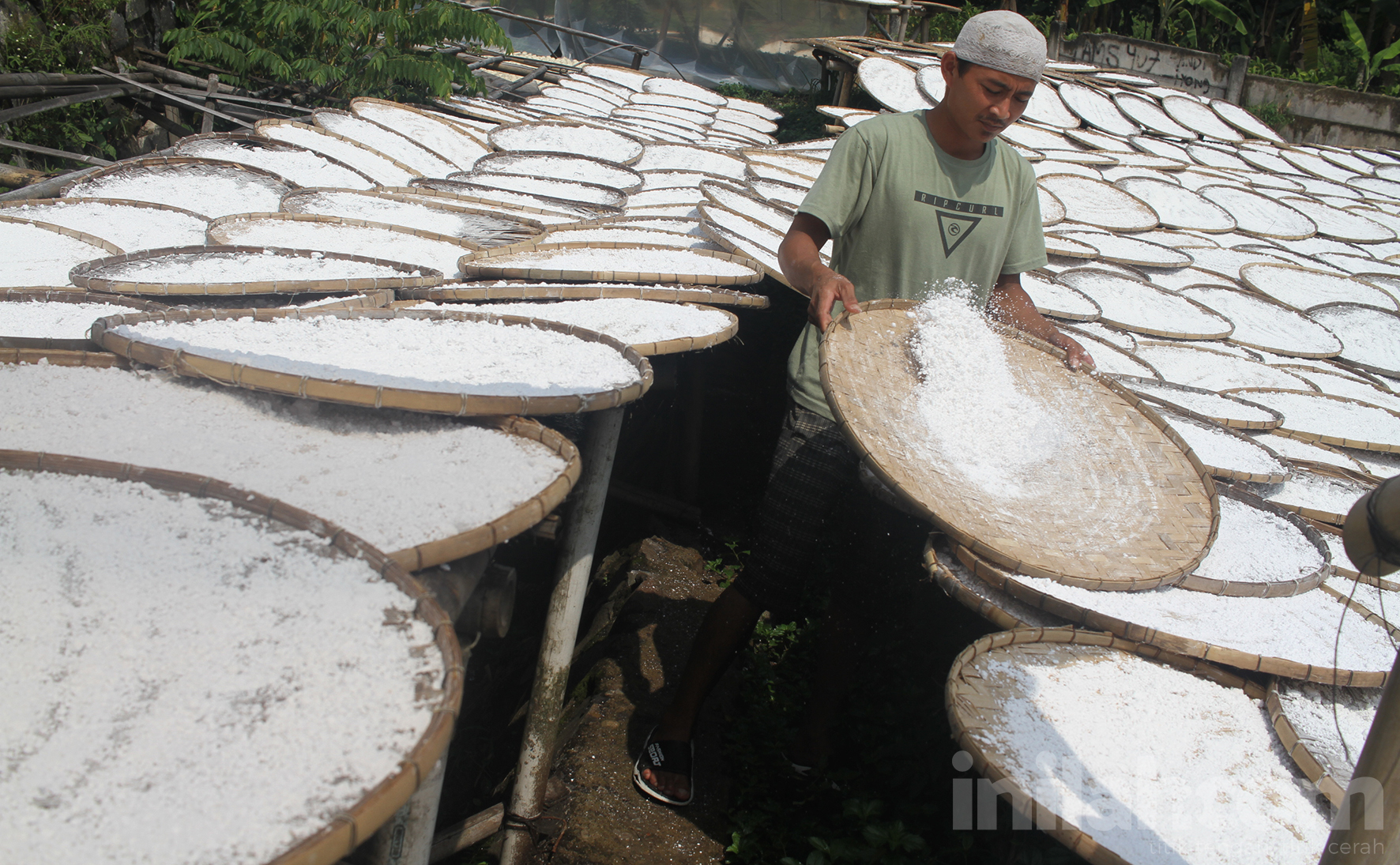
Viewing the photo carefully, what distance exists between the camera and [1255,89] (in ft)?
37.6

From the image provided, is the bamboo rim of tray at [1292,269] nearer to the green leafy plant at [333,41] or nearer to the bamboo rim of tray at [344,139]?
the bamboo rim of tray at [344,139]

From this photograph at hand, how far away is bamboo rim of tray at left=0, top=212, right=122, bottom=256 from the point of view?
241cm

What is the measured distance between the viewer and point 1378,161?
339 inches

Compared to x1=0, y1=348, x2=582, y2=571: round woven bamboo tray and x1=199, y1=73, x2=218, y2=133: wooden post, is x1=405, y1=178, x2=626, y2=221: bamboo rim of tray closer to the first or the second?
x1=0, y1=348, x2=582, y2=571: round woven bamboo tray

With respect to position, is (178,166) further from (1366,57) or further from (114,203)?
(1366,57)

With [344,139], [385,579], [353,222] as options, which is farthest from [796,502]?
[344,139]

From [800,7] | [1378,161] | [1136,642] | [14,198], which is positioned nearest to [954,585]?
[1136,642]

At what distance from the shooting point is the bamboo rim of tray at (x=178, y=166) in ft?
10.1

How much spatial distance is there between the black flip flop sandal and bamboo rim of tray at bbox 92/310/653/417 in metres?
1.00

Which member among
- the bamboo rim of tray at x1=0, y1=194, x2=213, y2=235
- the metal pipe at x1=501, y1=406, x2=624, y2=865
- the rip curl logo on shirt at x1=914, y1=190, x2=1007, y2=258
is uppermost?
the rip curl logo on shirt at x1=914, y1=190, x2=1007, y2=258

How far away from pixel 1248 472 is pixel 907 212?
1.09 metres

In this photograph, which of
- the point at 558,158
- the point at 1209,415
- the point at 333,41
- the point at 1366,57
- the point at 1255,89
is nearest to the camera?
the point at 1209,415

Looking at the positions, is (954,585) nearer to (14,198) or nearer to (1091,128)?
(14,198)

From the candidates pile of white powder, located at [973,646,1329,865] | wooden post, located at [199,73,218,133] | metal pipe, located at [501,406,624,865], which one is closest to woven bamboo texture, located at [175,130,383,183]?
wooden post, located at [199,73,218,133]
